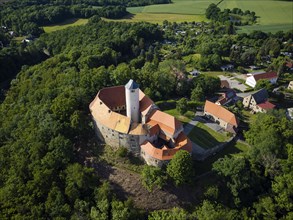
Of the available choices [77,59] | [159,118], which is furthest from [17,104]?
[159,118]

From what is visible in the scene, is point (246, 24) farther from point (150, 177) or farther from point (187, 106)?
point (150, 177)

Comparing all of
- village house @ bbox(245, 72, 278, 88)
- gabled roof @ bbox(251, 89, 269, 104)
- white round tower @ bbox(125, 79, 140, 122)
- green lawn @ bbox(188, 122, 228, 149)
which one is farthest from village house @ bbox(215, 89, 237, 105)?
white round tower @ bbox(125, 79, 140, 122)

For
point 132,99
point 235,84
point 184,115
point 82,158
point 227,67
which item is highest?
point 132,99

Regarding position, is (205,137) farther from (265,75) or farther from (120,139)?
(265,75)

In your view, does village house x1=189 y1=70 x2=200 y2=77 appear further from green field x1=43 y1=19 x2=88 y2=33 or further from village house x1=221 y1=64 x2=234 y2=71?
green field x1=43 y1=19 x2=88 y2=33

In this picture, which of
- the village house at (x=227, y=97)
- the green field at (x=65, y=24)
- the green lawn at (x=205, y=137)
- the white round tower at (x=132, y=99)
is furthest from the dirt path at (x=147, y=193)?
the green field at (x=65, y=24)

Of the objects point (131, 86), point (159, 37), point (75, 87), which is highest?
point (131, 86)

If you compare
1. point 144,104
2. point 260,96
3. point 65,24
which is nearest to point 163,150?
point 144,104
